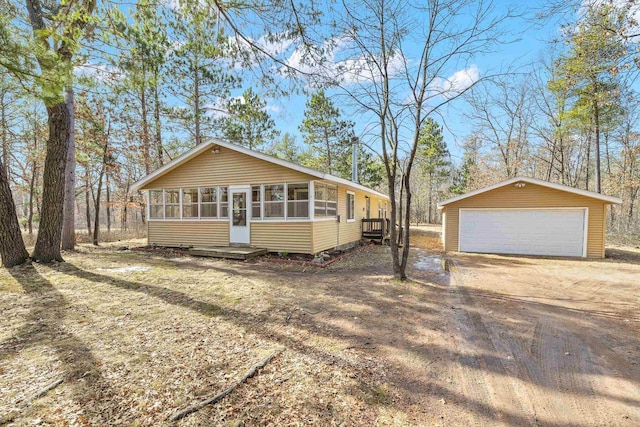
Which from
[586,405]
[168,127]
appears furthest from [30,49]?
[168,127]

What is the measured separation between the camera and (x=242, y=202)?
33.6 feet

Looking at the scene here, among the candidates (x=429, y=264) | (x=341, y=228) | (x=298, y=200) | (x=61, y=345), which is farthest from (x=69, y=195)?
(x=429, y=264)

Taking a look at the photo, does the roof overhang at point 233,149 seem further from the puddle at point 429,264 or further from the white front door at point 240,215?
the puddle at point 429,264

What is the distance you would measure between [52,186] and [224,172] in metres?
4.56

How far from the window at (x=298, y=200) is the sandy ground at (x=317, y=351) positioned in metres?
3.46

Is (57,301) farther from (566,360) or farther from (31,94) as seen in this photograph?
(566,360)

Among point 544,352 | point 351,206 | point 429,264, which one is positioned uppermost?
point 351,206

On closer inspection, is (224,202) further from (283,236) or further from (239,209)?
(283,236)

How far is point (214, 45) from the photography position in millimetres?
5094

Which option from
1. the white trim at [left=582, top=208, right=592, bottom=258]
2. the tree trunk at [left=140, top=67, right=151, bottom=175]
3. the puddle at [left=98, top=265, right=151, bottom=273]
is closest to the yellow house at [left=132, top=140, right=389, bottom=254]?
the puddle at [left=98, top=265, right=151, bottom=273]

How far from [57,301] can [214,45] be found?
485 cm

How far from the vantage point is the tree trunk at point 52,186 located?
22.9 feet

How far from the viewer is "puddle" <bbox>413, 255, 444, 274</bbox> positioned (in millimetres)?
8203

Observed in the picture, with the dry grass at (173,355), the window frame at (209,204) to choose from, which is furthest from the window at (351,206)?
the dry grass at (173,355)
